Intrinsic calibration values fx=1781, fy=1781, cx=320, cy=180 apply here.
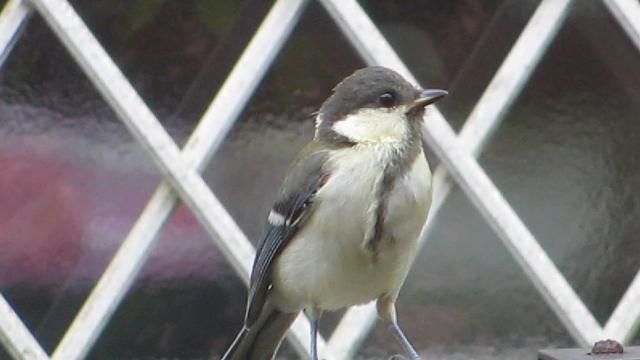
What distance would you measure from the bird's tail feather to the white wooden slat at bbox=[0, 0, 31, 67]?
809 mm

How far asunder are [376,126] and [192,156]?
0.74 m

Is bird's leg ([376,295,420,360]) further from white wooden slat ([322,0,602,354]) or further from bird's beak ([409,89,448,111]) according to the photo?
white wooden slat ([322,0,602,354])

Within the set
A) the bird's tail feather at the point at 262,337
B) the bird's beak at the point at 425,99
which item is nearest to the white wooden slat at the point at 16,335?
the bird's tail feather at the point at 262,337

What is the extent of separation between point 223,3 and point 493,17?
51 centimetres

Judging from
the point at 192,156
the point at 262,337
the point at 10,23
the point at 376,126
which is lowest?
the point at 262,337

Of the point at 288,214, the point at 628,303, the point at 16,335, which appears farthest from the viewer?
the point at 628,303

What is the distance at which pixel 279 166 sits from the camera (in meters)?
3.20

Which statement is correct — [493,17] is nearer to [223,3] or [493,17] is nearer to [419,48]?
[419,48]

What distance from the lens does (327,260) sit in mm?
2533

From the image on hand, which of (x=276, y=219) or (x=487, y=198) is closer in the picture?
(x=276, y=219)

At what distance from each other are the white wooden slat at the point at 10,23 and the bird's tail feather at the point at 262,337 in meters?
0.81

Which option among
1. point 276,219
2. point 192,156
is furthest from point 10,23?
point 276,219

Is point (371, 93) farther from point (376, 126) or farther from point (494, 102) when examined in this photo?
point (494, 102)

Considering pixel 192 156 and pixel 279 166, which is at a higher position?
pixel 192 156
